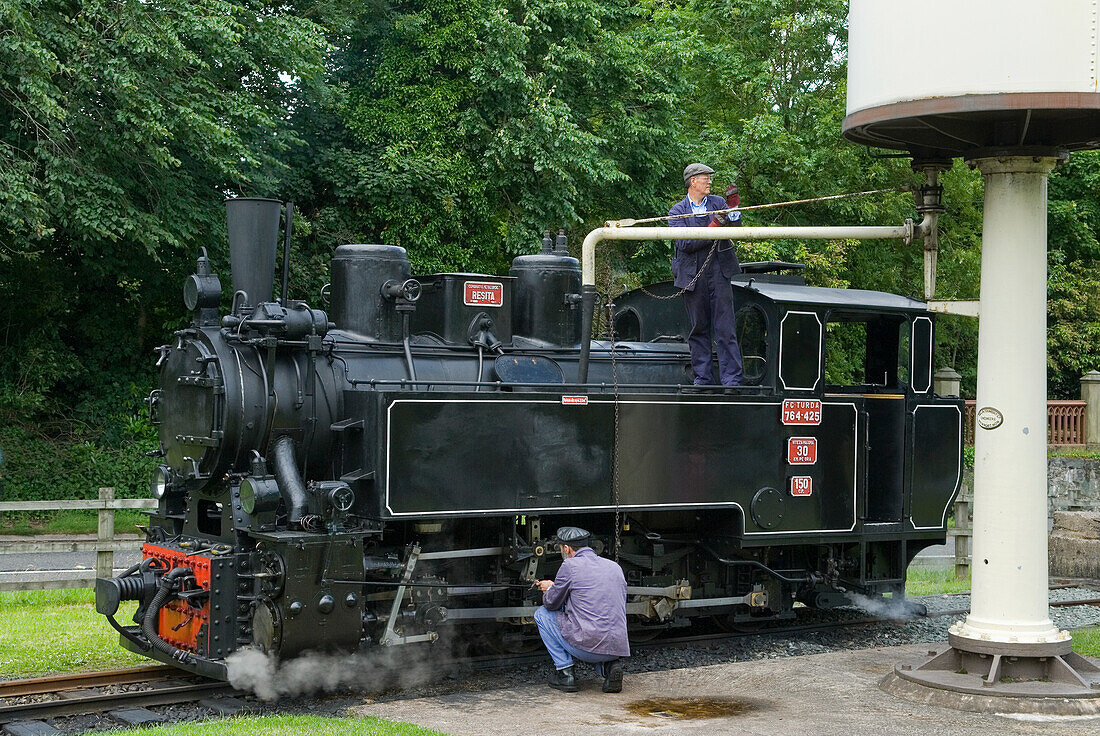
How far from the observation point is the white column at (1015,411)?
737 cm

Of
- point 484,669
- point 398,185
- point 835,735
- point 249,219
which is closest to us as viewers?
point 835,735

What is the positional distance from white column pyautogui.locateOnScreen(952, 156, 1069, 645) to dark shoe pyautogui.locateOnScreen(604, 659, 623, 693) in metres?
2.32

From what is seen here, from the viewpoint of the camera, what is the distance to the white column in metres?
7.37

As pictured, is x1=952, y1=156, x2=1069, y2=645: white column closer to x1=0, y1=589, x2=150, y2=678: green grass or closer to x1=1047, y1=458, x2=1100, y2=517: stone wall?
x1=0, y1=589, x2=150, y2=678: green grass

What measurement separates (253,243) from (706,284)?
146 inches

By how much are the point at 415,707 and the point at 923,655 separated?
3.71 meters

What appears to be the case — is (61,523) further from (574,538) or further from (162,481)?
(574,538)

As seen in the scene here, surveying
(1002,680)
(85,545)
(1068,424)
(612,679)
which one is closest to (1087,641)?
(1002,680)

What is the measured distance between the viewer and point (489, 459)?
8.15m

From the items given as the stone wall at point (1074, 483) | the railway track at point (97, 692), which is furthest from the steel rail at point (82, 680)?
the stone wall at point (1074, 483)

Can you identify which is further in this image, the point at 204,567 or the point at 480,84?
the point at 480,84

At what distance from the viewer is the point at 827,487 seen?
9789 mm

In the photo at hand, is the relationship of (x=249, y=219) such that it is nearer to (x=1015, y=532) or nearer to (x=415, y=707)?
(x=415, y=707)

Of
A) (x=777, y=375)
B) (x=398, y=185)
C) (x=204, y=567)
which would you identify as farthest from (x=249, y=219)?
(x=398, y=185)
